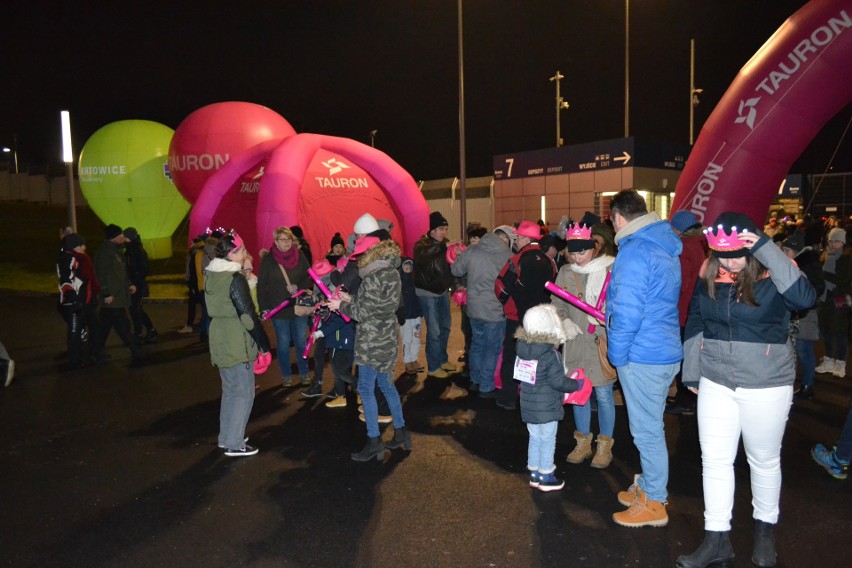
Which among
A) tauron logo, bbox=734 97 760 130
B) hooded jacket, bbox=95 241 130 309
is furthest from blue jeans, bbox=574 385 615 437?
hooded jacket, bbox=95 241 130 309

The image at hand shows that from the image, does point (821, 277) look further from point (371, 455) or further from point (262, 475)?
point (262, 475)

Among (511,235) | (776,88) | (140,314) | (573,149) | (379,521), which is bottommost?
(379,521)

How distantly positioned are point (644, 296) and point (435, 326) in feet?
14.4

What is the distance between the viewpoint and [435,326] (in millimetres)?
8094

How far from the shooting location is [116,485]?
4965 millimetres

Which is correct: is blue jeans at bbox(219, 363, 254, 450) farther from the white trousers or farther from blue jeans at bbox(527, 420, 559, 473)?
the white trousers

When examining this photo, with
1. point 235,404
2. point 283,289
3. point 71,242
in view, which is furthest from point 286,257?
point 71,242

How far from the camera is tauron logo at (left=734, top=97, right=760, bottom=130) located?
8461 millimetres

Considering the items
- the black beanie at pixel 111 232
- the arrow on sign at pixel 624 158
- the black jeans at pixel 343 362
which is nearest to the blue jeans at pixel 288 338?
the black jeans at pixel 343 362

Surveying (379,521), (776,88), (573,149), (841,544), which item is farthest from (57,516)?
(573,149)

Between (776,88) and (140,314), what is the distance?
9.48 meters

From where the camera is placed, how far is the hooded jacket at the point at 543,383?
15.3 ft

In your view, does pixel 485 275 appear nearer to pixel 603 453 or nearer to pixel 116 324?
pixel 603 453

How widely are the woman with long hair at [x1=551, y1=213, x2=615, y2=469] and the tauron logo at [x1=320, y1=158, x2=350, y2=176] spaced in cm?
1001
